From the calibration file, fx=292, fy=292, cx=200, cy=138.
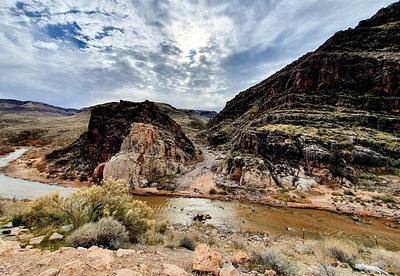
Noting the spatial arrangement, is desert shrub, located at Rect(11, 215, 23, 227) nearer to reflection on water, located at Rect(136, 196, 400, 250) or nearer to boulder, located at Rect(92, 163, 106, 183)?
reflection on water, located at Rect(136, 196, 400, 250)

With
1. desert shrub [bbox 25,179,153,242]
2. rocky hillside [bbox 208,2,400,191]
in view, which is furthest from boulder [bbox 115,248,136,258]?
rocky hillside [bbox 208,2,400,191]

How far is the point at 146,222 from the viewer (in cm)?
952

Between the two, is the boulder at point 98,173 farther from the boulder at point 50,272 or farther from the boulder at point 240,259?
the boulder at point 50,272

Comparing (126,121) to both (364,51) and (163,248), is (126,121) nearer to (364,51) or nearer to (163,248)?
(163,248)

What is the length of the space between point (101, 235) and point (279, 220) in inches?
672

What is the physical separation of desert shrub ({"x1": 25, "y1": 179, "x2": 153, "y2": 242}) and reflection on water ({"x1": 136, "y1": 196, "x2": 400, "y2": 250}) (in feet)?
33.9

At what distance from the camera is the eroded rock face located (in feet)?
113

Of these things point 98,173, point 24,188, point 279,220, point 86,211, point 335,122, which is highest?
point 335,122

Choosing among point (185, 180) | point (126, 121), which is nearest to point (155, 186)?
point (185, 180)

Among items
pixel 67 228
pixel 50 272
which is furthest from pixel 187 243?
pixel 50 272

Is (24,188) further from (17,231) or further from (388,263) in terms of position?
(388,263)

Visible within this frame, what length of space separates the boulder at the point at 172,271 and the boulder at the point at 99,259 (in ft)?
3.57

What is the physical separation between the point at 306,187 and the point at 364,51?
3938 cm

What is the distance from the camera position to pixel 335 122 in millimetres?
41906
